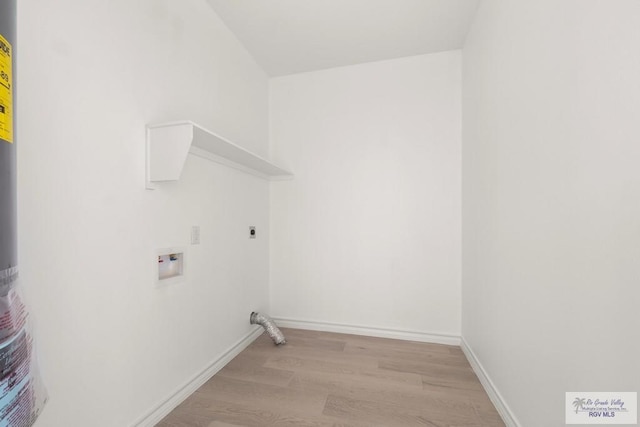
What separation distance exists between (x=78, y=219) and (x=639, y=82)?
1.89 meters

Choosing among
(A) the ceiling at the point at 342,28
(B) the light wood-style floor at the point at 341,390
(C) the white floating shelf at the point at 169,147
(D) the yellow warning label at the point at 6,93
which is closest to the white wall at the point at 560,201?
(B) the light wood-style floor at the point at 341,390

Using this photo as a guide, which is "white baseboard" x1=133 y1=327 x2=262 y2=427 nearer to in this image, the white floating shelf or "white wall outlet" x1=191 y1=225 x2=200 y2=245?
"white wall outlet" x1=191 y1=225 x2=200 y2=245

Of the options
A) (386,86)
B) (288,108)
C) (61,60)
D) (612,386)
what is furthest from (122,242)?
(386,86)

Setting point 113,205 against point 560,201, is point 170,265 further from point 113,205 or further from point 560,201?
point 560,201

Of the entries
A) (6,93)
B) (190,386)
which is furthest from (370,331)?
(6,93)

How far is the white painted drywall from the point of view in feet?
7.82

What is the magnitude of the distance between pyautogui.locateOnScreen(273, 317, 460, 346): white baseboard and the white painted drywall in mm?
41

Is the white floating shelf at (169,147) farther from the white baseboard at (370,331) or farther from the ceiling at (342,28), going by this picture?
the white baseboard at (370,331)

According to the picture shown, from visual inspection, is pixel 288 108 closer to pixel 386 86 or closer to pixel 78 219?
pixel 386 86

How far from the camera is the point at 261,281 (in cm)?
259

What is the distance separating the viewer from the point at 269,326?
7.50 ft

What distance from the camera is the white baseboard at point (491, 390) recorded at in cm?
134
